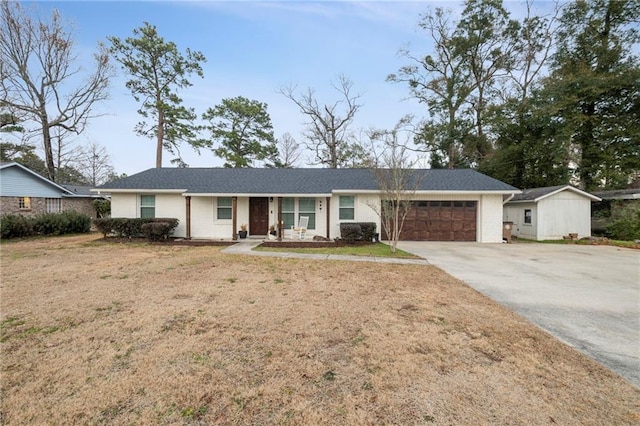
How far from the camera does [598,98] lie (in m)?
18.9

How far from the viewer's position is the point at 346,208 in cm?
1395

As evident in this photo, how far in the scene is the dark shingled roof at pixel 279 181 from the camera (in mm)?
13359

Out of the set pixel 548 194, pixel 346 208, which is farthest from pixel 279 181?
pixel 548 194

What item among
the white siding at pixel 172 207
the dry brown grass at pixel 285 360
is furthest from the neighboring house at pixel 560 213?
the white siding at pixel 172 207

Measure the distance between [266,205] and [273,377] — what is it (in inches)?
453

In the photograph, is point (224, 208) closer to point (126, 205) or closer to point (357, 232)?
point (126, 205)

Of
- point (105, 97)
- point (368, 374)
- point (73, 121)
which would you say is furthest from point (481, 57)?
point (73, 121)

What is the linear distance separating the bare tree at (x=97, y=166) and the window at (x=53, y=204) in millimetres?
16704

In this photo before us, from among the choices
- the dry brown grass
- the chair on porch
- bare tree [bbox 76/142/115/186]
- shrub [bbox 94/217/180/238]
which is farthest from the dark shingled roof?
bare tree [bbox 76/142/115/186]

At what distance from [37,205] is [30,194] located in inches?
29.9

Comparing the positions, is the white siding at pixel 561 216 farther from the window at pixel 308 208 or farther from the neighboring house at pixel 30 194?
the neighboring house at pixel 30 194

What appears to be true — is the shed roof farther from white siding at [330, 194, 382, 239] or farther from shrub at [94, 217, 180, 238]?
shrub at [94, 217, 180, 238]

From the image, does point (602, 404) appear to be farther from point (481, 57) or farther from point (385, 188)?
point (481, 57)

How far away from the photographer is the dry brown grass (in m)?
2.26
